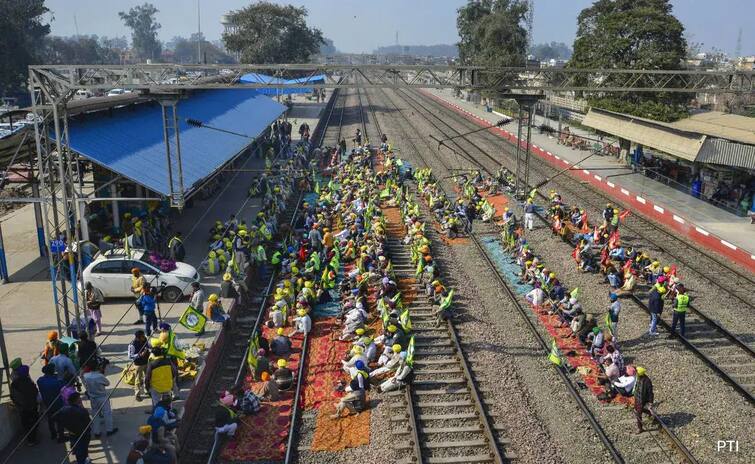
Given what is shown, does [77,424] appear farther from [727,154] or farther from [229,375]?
[727,154]

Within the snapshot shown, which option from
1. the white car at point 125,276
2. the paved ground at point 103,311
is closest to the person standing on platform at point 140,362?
the paved ground at point 103,311

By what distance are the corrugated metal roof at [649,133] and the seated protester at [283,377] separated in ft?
65.5

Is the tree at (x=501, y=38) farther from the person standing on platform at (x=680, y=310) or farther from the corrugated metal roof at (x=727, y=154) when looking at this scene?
the person standing on platform at (x=680, y=310)

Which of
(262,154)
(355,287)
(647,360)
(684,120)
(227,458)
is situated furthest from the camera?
(262,154)

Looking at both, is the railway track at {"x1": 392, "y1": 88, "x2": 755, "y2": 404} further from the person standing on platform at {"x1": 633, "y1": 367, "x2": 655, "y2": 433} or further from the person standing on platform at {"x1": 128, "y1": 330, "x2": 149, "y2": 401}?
the person standing on platform at {"x1": 128, "y1": 330, "x2": 149, "y2": 401}

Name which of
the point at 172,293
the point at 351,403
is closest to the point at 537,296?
the point at 351,403

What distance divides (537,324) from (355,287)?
4786 millimetres

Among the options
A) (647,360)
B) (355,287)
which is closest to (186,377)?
(355,287)

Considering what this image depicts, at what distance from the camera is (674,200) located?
2862cm

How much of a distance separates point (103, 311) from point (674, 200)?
23429mm

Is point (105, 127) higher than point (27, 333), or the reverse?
point (105, 127)

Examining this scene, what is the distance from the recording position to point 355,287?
57.7 ft

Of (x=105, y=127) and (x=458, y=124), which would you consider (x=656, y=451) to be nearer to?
(x=105, y=127)

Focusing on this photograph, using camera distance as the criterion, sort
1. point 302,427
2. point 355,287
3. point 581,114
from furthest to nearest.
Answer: point 581,114
point 355,287
point 302,427
